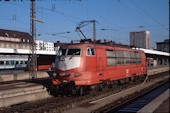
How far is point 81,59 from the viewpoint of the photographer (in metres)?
17.1

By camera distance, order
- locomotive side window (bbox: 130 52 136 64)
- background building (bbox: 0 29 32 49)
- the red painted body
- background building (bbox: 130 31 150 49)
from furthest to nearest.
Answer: background building (bbox: 0 29 32 49)
background building (bbox: 130 31 150 49)
locomotive side window (bbox: 130 52 136 64)
the red painted body

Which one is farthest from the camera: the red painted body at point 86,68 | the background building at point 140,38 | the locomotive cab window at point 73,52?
the background building at point 140,38

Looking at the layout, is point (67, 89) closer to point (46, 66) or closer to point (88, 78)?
point (88, 78)

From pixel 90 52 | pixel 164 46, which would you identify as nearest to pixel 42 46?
pixel 90 52

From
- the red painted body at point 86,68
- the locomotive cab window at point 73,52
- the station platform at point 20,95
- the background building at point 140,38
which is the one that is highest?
the background building at point 140,38

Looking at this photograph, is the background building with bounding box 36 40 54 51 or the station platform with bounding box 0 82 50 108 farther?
the background building with bounding box 36 40 54 51

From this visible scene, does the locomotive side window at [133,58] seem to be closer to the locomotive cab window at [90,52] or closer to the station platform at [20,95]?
the locomotive cab window at [90,52]

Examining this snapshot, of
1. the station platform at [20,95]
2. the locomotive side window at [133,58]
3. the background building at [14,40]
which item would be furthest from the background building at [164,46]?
the station platform at [20,95]

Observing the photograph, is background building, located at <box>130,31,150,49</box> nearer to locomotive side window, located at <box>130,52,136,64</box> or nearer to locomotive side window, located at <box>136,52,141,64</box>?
locomotive side window, located at <box>136,52,141,64</box>

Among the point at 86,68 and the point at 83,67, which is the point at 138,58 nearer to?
the point at 86,68

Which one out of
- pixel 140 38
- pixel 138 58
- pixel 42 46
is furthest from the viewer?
pixel 140 38

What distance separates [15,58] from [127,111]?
1471 inches

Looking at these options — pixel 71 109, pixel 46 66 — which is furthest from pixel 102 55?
pixel 46 66

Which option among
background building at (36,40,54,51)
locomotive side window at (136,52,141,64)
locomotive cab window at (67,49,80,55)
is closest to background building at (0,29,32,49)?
background building at (36,40,54,51)
